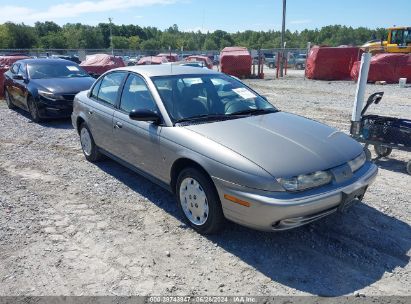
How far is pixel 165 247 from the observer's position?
354 centimetres

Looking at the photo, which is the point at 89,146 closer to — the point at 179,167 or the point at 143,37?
the point at 179,167

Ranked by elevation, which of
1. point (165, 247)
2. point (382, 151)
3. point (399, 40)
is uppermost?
point (399, 40)

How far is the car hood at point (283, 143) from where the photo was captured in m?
3.18

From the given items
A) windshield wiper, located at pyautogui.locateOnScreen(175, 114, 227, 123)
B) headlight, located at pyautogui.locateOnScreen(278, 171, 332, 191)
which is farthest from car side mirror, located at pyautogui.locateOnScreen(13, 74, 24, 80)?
headlight, located at pyautogui.locateOnScreen(278, 171, 332, 191)

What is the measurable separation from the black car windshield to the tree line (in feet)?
231

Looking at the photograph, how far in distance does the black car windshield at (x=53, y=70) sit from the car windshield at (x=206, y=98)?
6255mm

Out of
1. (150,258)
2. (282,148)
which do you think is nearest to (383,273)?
(282,148)

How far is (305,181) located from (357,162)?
83cm

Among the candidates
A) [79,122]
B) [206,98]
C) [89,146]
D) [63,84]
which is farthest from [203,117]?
[63,84]

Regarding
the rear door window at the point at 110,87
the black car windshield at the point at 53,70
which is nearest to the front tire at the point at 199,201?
the rear door window at the point at 110,87

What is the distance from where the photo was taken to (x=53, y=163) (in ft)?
19.9

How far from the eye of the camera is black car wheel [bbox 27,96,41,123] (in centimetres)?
882

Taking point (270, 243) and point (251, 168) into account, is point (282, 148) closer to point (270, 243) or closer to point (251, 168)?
point (251, 168)

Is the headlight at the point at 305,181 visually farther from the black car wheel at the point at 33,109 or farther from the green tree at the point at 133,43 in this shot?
the green tree at the point at 133,43
